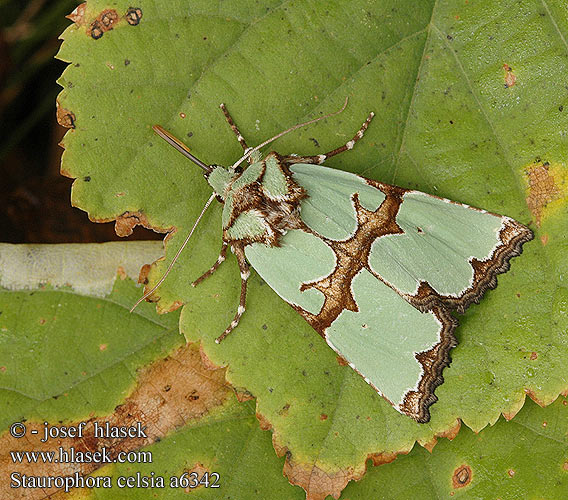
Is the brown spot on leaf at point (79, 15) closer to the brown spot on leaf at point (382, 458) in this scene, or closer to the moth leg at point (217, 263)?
the moth leg at point (217, 263)

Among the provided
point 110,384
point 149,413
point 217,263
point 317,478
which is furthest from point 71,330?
point 317,478

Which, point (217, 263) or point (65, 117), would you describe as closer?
point (65, 117)

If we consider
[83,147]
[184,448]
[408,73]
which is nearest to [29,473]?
[184,448]

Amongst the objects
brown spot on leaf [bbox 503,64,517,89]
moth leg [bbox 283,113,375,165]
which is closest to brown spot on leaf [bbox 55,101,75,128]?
moth leg [bbox 283,113,375,165]

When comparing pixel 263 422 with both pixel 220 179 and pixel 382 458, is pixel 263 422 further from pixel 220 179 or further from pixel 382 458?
pixel 220 179

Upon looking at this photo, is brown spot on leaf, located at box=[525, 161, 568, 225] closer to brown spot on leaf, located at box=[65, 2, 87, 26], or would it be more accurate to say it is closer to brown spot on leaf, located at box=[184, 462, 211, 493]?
brown spot on leaf, located at box=[184, 462, 211, 493]

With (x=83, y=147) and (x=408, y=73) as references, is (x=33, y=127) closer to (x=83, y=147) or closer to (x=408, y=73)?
(x=83, y=147)

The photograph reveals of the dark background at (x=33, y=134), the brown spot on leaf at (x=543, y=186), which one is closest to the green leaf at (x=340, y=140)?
the brown spot on leaf at (x=543, y=186)
